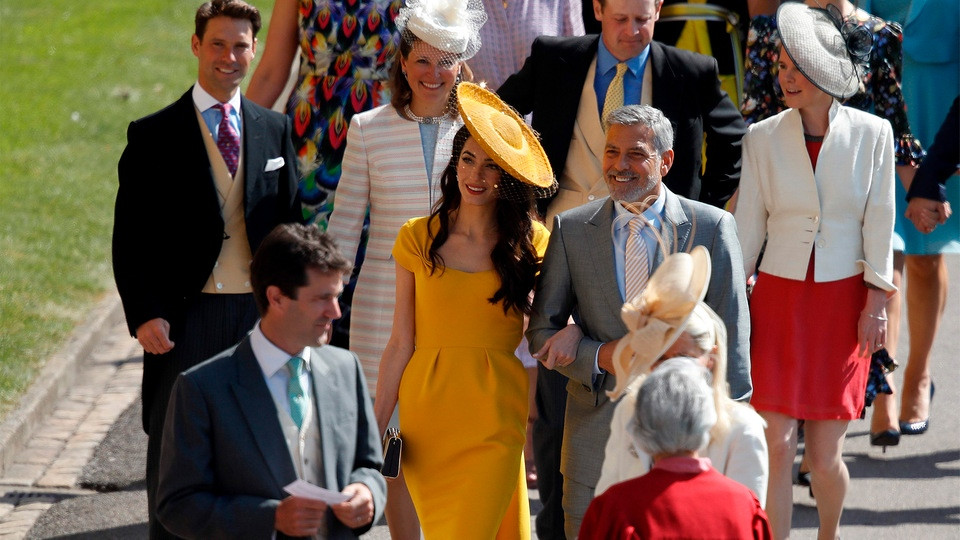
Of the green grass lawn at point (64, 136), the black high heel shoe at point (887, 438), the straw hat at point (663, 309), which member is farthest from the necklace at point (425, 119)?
the green grass lawn at point (64, 136)

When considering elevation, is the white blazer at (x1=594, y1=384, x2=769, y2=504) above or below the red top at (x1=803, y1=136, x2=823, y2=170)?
below

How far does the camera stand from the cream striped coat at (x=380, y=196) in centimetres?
611

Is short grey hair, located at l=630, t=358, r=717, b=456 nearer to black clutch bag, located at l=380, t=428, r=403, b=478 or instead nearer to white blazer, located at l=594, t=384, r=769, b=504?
white blazer, located at l=594, t=384, r=769, b=504

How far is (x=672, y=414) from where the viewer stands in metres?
3.72

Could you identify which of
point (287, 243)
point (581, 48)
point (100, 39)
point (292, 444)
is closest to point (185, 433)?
point (292, 444)

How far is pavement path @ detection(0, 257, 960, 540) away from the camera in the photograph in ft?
22.0

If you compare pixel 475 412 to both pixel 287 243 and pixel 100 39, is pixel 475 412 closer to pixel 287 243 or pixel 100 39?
pixel 287 243

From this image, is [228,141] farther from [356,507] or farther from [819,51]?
[819,51]

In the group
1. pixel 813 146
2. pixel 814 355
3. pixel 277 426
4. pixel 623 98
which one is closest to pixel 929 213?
pixel 813 146

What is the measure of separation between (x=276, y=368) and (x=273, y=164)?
193cm

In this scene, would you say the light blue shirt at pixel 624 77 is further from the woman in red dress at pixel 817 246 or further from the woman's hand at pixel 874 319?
the woman's hand at pixel 874 319

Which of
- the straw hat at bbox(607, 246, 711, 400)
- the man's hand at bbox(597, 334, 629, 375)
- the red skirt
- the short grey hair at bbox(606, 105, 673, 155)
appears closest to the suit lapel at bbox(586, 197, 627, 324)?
the man's hand at bbox(597, 334, 629, 375)

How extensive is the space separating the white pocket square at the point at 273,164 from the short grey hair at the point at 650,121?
1498 mm

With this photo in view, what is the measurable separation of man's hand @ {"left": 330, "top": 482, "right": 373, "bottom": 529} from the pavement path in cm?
252
